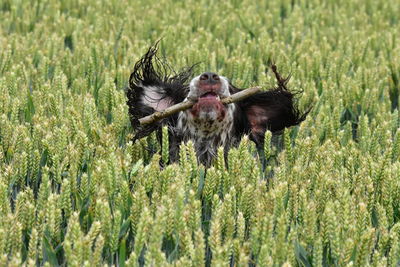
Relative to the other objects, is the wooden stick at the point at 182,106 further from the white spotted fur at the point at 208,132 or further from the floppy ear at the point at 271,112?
the floppy ear at the point at 271,112

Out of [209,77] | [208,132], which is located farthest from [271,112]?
[209,77]

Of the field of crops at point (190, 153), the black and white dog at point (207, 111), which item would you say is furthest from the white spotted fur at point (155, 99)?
the field of crops at point (190, 153)

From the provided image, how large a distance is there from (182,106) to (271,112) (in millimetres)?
585

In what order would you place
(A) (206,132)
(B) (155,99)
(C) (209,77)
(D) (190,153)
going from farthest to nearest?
(B) (155,99)
(A) (206,132)
(C) (209,77)
(D) (190,153)

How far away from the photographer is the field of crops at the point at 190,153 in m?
2.70

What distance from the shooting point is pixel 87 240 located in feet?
8.27

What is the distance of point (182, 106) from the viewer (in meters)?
3.79

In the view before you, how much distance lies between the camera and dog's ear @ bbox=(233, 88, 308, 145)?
4.16m

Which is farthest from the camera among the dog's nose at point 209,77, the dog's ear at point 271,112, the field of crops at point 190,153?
the dog's ear at point 271,112

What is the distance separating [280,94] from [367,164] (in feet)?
2.56

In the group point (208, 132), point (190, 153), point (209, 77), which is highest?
point (209, 77)

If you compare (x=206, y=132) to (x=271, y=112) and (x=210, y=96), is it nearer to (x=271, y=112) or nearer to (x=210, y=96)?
(x=210, y=96)

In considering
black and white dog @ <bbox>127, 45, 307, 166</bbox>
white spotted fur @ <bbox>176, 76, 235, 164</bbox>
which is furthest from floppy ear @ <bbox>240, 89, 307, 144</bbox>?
white spotted fur @ <bbox>176, 76, 235, 164</bbox>

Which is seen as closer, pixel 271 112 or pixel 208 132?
pixel 208 132
